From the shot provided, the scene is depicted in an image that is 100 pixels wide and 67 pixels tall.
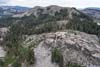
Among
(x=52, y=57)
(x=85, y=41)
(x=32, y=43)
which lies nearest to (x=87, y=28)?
(x=85, y=41)

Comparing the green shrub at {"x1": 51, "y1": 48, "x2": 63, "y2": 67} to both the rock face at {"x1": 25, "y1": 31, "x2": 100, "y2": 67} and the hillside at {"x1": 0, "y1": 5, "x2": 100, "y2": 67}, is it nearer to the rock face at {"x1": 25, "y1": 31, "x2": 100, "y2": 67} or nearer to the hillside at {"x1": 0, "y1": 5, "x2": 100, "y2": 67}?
the hillside at {"x1": 0, "y1": 5, "x2": 100, "y2": 67}

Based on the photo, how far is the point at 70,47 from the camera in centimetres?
14638

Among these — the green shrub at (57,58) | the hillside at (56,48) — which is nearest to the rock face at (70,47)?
the hillside at (56,48)

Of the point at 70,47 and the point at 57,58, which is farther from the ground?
the point at 70,47

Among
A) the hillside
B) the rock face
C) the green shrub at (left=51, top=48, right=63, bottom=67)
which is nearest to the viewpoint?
the green shrub at (left=51, top=48, right=63, bottom=67)

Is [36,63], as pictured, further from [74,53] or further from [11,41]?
[11,41]

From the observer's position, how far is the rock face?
440 feet

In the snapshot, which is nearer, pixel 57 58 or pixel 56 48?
pixel 57 58

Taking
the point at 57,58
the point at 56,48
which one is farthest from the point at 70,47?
the point at 57,58

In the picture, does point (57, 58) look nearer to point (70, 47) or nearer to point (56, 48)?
point (56, 48)

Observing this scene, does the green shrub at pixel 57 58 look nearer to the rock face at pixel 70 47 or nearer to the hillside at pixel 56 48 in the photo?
the hillside at pixel 56 48

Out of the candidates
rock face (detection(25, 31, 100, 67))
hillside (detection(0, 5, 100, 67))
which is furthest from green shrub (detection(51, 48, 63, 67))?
rock face (detection(25, 31, 100, 67))

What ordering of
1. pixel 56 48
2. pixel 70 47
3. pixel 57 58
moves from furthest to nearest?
pixel 70 47 < pixel 56 48 < pixel 57 58

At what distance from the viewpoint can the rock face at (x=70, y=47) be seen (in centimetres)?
13412
